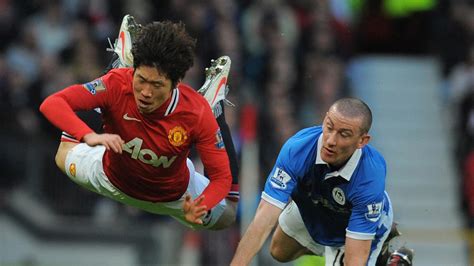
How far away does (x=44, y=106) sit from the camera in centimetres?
995

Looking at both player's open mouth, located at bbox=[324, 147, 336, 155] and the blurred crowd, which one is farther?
the blurred crowd

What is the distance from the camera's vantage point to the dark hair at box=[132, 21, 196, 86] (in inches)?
397

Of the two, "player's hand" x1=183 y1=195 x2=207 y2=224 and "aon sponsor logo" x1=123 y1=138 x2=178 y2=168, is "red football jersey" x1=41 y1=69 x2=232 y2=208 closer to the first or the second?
"aon sponsor logo" x1=123 y1=138 x2=178 y2=168

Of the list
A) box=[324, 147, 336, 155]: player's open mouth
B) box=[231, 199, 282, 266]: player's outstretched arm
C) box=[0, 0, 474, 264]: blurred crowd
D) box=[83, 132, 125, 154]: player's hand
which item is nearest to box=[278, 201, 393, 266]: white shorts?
box=[231, 199, 282, 266]: player's outstretched arm

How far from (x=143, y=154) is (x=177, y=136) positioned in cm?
30

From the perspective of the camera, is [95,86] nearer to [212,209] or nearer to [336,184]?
[212,209]

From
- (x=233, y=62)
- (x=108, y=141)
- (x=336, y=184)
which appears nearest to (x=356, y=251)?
(x=336, y=184)

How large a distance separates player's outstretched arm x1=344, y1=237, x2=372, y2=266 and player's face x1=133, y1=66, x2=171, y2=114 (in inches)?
68.5

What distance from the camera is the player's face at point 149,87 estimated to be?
33.0 feet

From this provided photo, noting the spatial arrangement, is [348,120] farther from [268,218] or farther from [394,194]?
[394,194]

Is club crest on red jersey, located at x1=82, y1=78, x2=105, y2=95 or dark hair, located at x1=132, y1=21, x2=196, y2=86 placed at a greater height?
dark hair, located at x1=132, y1=21, x2=196, y2=86

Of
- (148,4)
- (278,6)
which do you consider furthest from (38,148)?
(278,6)

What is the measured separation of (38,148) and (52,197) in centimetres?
61

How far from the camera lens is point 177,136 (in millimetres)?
10484
